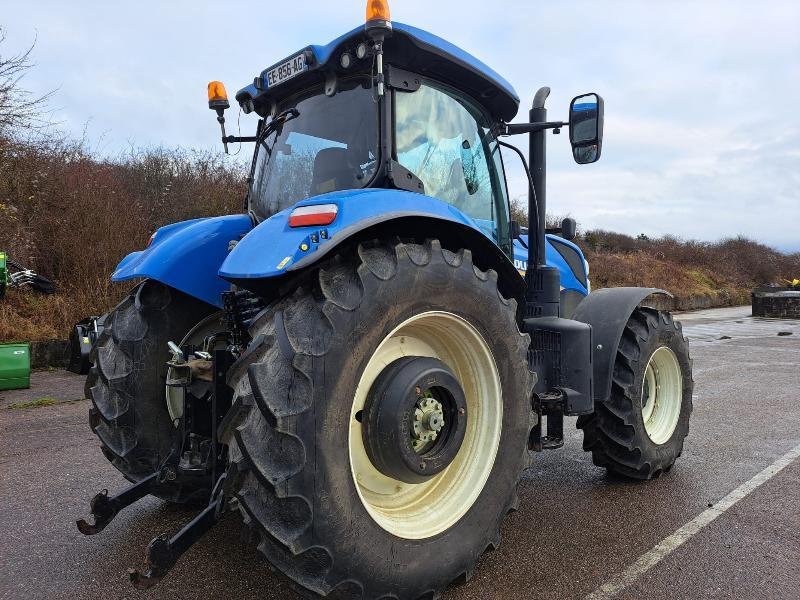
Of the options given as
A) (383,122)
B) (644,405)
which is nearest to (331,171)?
(383,122)

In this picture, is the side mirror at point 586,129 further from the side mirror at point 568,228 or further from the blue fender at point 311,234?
the blue fender at point 311,234

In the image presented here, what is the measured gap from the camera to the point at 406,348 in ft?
8.71

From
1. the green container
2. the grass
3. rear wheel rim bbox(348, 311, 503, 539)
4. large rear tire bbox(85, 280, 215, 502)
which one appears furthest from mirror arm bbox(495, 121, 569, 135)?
the green container

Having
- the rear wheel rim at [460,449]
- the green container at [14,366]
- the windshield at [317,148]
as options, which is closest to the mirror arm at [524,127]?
the windshield at [317,148]

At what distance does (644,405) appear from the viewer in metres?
4.23

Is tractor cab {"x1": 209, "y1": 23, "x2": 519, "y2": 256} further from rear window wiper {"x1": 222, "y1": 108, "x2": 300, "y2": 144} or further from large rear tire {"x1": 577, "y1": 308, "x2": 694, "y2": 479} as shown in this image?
large rear tire {"x1": 577, "y1": 308, "x2": 694, "y2": 479}

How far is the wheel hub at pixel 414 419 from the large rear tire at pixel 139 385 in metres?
1.33

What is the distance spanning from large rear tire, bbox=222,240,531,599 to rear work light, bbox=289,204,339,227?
17cm

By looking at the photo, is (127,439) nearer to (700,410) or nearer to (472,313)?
(472,313)

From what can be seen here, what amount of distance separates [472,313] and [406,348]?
1.07 feet

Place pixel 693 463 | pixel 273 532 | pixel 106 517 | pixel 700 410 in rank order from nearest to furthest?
pixel 273 532, pixel 106 517, pixel 693 463, pixel 700 410

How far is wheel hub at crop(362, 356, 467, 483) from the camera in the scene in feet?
7.74

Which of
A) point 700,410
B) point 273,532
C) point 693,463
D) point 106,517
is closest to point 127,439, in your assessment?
point 106,517

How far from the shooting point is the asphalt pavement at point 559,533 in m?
2.67
